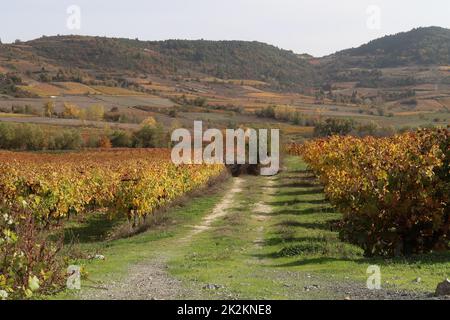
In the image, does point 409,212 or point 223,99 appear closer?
point 409,212

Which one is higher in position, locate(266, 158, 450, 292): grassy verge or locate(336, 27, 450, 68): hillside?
locate(336, 27, 450, 68): hillside

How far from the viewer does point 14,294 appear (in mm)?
9297

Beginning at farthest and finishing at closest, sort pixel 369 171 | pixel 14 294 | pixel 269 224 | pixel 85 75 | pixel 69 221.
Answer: pixel 85 75
pixel 69 221
pixel 269 224
pixel 369 171
pixel 14 294

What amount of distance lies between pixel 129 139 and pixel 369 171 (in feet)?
245

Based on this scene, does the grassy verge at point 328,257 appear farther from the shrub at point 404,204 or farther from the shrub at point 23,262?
the shrub at point 23,262

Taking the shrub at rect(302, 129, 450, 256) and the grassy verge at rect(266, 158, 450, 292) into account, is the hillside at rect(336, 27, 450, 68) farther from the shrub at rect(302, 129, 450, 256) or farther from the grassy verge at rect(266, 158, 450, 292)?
the shrub at rect(302, 129, 450, 256)

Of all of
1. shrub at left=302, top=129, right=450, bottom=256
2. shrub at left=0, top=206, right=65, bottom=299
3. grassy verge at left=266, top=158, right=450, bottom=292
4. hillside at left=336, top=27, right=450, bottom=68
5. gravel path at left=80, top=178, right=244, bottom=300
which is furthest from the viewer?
hillside at left=336, top=27, right=450, bottom=68

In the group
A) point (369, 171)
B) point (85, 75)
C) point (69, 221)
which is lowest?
point (69, 221)

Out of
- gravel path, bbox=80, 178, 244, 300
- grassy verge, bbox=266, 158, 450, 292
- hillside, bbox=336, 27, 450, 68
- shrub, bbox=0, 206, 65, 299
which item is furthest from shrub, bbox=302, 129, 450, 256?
hillside, bbox=336, 27, 450, 68

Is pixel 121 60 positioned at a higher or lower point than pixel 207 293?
higher

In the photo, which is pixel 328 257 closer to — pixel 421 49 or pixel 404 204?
pixel 404 204

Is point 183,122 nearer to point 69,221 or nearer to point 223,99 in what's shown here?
point 223,99

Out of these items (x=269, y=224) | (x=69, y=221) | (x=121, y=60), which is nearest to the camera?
(x=269, y=224)
